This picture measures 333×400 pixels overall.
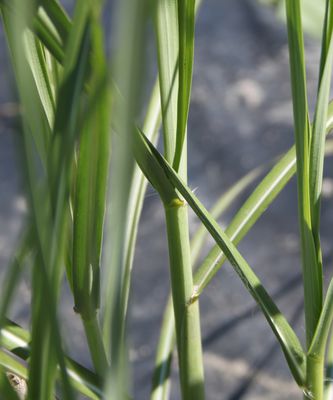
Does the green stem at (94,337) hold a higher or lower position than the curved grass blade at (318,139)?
lower

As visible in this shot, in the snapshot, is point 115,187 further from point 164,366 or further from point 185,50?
point 164,366

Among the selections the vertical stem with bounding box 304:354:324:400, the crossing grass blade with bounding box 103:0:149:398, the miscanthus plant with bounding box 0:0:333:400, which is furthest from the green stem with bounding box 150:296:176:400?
the crossing grass blade with bounding box 103:0:149:398

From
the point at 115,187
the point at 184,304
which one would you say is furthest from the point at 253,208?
the point at 115,187

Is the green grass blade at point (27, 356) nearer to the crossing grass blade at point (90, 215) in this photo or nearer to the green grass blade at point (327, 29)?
the crossing grass blade at point (90, 215)

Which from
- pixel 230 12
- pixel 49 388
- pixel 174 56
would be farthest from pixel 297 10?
pixel 230 12

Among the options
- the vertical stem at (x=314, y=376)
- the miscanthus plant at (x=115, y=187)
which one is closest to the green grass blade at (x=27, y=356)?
the miscanthus plant at (x=115, y=187)

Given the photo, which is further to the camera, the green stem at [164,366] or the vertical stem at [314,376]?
the green stem at [164,366]

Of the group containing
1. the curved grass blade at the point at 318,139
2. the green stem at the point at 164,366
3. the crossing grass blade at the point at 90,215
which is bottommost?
the green stem at the point at 164,366

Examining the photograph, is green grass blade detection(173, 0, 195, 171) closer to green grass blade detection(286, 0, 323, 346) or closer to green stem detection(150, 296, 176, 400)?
green grass blade detection(286, 0, 323, 346)
